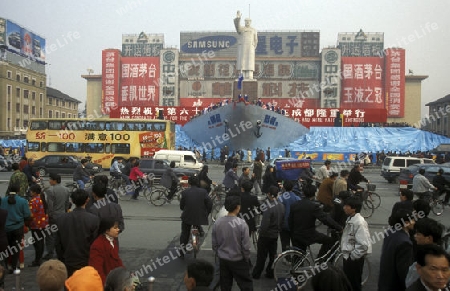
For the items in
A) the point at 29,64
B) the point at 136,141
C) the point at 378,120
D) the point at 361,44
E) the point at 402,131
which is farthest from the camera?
the point at 361,44

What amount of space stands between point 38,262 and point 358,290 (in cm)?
544

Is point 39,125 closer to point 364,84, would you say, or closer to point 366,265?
point 366,265

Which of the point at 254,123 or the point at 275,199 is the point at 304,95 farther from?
the point at 275,199

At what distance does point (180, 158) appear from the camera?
21984 millimetres

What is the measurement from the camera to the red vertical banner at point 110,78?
67.9 metres

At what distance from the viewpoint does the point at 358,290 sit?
5.43 m

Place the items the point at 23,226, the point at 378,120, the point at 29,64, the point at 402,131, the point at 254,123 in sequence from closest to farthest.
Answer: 1. the point at 23,226
2. the point at 254,123
3. the point at 402,131
4. the point at 378,120
5. the point at 29,64

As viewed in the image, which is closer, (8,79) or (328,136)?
(328,136)

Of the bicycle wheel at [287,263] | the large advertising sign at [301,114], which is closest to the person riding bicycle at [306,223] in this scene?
the bicycle wheel at [287,263]

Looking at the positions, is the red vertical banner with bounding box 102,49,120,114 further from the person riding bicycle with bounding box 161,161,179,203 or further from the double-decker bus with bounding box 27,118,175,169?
the person riding bicycle with bounding box 161,161,179,203

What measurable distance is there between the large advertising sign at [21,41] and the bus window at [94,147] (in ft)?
133

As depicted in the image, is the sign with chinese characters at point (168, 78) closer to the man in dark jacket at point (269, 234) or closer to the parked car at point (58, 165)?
Result: the parked car at point (58, 165)

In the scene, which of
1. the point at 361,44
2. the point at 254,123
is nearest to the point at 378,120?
the point at 254,123

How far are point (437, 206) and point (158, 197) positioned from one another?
30.4 feet
